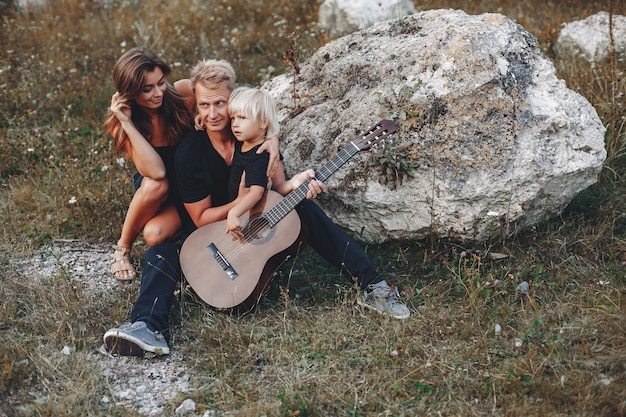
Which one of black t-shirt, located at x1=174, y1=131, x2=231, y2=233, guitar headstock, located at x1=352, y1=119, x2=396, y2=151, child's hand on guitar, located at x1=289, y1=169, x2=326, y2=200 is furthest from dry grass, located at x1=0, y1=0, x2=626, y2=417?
guitar headstock, located at x1=352, y1=119, x2=396, y2=151

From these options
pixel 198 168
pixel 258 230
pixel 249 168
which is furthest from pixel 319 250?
pixel 198 168

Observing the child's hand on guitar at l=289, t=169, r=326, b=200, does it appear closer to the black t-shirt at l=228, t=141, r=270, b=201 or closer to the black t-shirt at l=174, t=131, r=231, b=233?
the black t-shirt at l=228, t=141, r=270, b=201

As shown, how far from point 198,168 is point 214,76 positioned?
57 centimetres

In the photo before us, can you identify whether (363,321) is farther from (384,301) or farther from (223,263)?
(223,263)

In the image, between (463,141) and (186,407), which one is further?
(463,141)

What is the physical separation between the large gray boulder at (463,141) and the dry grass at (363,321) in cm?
30

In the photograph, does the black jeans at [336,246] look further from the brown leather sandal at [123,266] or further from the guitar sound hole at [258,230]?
the brown leather sandal at [123,266]

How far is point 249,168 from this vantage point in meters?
3.92

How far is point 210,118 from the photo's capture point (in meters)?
3.97

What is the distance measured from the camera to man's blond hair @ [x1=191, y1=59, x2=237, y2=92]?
12.9ft

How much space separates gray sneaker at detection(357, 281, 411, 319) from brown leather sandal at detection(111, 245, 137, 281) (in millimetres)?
1589

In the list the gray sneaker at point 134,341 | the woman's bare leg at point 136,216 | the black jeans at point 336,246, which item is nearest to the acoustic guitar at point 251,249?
the black jeans at point 336,246

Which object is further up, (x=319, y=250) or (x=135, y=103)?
(x=135, y=103)

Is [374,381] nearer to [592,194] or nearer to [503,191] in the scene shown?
[503,191]
